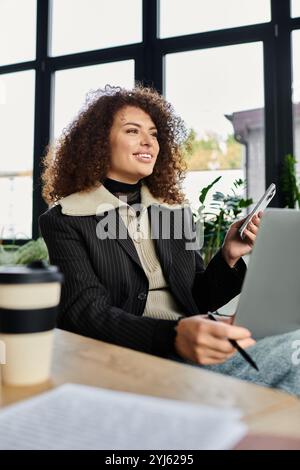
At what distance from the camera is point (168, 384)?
0.55m

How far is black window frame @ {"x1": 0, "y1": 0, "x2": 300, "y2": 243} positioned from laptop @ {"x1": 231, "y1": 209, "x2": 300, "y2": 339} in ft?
8.65

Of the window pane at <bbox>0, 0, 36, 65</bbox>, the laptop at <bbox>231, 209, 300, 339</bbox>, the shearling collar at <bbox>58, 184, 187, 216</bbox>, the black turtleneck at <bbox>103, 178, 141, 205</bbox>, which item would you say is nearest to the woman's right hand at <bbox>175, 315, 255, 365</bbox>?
the laptop at <bbox>231, 209, 300, 339</bbox>

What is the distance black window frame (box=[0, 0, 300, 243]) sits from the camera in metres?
3.38

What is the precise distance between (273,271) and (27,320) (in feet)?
1.27

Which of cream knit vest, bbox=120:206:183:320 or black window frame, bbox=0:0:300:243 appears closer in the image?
cream knit vest, bbox=120:206:183:320

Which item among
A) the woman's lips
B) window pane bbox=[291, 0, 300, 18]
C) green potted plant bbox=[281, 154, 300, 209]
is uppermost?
window pane bbox=[291, 0, 300, 18]

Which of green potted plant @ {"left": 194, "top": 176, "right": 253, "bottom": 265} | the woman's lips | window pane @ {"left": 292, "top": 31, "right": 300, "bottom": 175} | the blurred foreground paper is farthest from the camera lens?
window pane @ {"left": 292, "top": 31, "right": 300, "bottom": 175}

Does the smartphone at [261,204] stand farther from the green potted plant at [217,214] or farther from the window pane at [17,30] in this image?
the window pane at [17,30]

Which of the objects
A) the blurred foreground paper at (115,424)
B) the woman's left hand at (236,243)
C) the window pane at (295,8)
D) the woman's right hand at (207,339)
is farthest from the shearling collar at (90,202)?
the window pane at (295,8)

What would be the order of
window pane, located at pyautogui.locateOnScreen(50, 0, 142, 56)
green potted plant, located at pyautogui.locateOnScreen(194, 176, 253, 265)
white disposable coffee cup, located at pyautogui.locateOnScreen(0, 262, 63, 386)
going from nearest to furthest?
white disposable coffee cup, located at pyautogui.locateOnScreen(0, 262, 63, 386) < green potted plant, located at pyautogui.locateOnScreen(194, 176, 253, 265) < window pane, located at pyautogui.locateOnScreen(50, 0, 142, 56)

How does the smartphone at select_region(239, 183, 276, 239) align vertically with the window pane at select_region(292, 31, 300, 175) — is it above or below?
below

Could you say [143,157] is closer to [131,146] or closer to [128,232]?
[131,146]

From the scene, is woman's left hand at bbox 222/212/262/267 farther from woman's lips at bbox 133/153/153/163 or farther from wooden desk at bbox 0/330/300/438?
wooden desk at bbox 0/330/300/438

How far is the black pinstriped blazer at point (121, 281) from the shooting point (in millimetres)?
986
